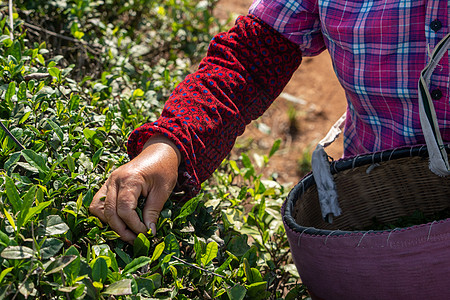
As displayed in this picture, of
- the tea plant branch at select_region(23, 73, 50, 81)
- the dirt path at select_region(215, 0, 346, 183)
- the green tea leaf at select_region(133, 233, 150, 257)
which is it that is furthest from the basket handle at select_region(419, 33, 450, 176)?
the dirt path at select_region(215, 0, 346, 183)

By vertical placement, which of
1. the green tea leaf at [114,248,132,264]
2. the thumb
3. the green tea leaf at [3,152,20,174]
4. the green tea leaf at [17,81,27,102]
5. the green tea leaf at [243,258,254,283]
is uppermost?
the green tea leaf at [17,81,27,102]

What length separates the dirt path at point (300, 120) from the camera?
3600 mm

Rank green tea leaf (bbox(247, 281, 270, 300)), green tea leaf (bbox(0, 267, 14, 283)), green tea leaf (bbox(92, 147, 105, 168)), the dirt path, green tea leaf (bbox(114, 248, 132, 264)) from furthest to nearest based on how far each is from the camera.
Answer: the dirt path → green tea leaf (bbox(92, 147, 105, 168)) → green tea leaf (bbox(247, 281, 270, 300)) → green tea leaf (bbox(114, 248, 132, 264)) → green tea leaf (bbox(0, 267, 14, 283))

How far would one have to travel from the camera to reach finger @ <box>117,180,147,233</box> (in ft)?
4.17

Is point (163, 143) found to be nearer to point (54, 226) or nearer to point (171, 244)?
point (171, 244)

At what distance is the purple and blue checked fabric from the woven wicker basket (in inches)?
4.4

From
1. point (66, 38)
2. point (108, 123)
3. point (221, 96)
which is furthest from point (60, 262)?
point (66, 38)

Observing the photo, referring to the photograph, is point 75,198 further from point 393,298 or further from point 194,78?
point 393,298

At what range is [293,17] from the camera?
1.65 m

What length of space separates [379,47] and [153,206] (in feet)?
2.56

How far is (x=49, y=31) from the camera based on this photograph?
2189mm

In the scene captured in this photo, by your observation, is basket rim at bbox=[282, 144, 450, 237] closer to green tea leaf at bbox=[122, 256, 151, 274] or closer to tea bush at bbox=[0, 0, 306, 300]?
tea bush at bbox=[0, 0, 306, 300]

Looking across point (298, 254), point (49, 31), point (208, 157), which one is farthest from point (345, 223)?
point (49, 31)

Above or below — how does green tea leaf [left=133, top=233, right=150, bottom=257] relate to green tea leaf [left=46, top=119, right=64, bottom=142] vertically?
below
